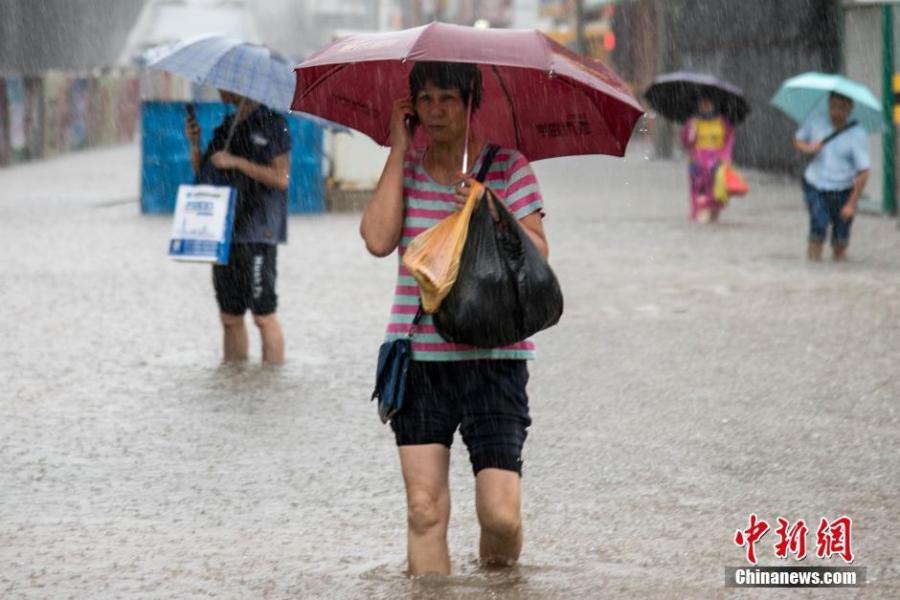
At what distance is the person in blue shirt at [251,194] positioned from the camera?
905 centimetres

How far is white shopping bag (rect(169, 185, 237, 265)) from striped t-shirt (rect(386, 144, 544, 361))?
417 cm

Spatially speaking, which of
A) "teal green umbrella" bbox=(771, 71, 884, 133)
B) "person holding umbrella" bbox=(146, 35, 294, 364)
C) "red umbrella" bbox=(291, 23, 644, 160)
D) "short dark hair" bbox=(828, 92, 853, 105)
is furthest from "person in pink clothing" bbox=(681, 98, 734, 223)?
"red umbrella" bbox=(291, 23, 644, 160)

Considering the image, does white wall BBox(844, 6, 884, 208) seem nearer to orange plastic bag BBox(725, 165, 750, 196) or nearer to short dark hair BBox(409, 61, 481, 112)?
orange plastic bag BBox(725, 165, 750, 196)

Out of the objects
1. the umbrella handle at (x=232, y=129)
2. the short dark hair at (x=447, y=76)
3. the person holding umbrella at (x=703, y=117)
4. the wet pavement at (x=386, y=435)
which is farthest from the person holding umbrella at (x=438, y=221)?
the person holding umbrella at (x=703, y=117)

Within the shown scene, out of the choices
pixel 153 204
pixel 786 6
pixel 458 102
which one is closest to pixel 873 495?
pixel 458 102

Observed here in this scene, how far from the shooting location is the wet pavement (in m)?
5.39

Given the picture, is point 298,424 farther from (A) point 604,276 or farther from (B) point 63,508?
(A) point 604,276

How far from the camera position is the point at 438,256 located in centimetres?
473

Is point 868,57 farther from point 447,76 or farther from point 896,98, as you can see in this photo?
point 447,76

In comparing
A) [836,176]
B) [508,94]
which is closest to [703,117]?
[836,176]

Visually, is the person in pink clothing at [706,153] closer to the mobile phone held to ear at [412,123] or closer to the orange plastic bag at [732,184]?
the orange plastic bag at [732,184]

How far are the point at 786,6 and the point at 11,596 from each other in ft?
81.4

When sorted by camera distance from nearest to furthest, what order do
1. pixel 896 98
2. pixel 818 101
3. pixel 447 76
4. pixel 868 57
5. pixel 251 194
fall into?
pixel 447 76 → pixel 251 194 → pixel 818 101 → pixel 896 98 → pixel 868 57

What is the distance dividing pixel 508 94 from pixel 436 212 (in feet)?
1.56
